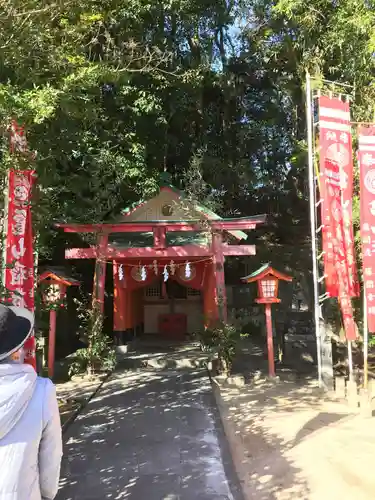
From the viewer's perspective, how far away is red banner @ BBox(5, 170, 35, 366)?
4.97 meters

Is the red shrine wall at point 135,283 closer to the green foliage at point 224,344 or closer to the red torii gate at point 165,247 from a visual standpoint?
the red torii gate at point 165,247

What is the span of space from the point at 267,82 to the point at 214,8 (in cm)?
346

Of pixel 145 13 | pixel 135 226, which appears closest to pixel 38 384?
pixel 135 226

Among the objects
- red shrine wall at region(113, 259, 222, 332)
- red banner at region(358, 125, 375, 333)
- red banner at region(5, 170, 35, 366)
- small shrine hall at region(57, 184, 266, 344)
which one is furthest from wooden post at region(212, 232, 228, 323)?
red banner at region(5, 170, 35, 366)

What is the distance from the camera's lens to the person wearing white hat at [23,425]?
1555mm

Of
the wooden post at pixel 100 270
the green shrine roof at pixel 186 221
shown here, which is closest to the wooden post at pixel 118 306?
the wooden post at pixel 100 270

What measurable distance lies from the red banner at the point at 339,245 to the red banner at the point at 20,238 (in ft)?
17.7

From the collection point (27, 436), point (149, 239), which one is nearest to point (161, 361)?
point (149, 239)

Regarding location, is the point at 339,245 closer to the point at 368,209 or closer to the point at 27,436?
the point at 368,209

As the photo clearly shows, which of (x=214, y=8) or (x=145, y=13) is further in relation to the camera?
(x=214, y=8)

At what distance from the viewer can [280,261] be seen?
58.2ft

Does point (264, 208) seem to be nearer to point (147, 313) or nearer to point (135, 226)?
point (147, 313)

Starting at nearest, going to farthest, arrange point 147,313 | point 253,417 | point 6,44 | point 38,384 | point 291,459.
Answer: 1. point 38,384
2. point 6,44
3. point 291,459
4. point 253,417
5. point 147,313

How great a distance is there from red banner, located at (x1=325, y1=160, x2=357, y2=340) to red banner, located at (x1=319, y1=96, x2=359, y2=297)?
0.13 ft
